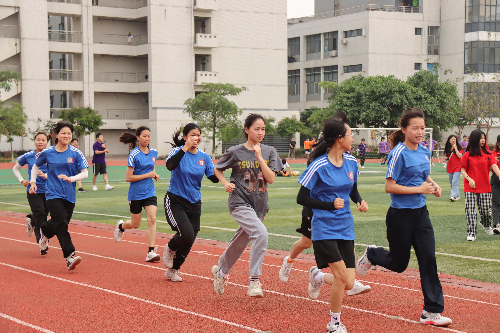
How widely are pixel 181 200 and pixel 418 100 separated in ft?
164

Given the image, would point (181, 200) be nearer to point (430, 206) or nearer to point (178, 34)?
point (430, 206)

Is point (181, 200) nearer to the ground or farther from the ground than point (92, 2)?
nearer to the ground

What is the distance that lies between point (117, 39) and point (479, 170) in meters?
51.4

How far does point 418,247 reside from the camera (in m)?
6.01

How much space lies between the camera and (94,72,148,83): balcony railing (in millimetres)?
58203

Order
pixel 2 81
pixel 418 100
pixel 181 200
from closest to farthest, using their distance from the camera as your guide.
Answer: pixel 181 200
pixel 2 81
pixel 418 100

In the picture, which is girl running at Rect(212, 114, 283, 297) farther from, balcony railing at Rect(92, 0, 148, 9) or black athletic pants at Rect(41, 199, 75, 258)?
balcony railing at Rect(92, 0, 148, 9)

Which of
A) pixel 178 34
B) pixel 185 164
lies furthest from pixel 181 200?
pixel 178 34

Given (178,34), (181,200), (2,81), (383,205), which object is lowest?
(383,205)

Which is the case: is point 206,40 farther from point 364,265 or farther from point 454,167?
point 364,265

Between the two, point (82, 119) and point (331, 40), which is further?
point (331, 40)

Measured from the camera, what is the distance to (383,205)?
17.1 m

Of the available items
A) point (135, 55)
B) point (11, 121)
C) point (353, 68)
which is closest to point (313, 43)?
point (353, 68)

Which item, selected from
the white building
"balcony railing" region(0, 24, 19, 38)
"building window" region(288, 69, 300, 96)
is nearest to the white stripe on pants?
the white building
